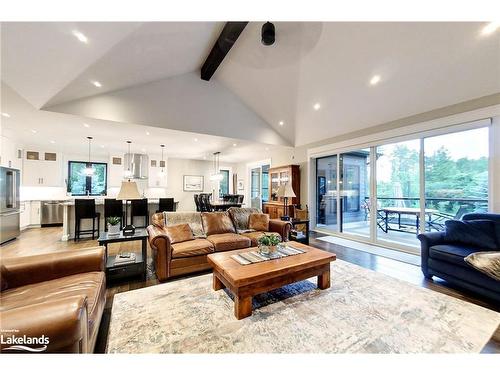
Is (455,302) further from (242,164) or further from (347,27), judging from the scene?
(242,164)

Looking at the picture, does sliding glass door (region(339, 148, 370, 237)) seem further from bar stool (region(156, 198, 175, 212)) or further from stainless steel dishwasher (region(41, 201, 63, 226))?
stainless steel dishwasher (region(41, 201, 63, 226))

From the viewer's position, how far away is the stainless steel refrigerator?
14.0 feet

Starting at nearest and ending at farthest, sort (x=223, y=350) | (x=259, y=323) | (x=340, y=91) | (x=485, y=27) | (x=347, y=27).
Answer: (x=223, y=350), (x=259, y=323), (x=485, y=27), (x=347, y=27), (x=340, y=91)

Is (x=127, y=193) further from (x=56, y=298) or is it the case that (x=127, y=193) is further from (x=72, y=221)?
(x=72, y=221)

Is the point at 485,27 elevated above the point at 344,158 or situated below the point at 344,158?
above

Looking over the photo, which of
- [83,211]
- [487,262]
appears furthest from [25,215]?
[487,262]

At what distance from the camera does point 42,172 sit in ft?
21.2

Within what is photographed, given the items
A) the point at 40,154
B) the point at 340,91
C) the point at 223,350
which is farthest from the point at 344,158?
the point at 40,154

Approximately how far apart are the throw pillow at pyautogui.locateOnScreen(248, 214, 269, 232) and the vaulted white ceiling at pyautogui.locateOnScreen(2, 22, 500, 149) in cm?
241

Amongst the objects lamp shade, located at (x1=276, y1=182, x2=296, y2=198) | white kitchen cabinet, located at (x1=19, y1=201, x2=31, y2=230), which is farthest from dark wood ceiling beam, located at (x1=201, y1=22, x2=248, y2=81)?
white kitchen cabinet, located at (x1=19, y1=201, x2=31, y2=230)

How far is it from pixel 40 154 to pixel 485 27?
1041 cm

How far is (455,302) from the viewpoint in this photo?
215cm

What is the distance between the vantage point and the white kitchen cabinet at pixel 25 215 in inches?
229
